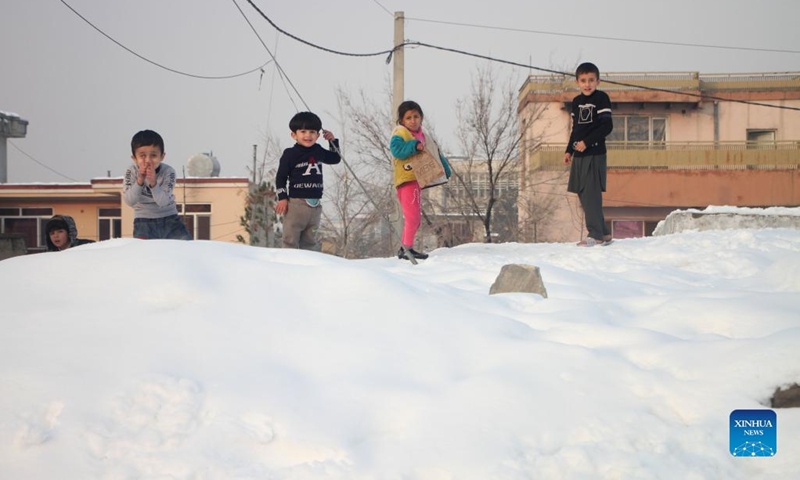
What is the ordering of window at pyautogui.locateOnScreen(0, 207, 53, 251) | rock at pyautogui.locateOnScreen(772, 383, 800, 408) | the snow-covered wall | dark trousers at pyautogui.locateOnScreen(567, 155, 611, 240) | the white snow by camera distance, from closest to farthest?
the white snow → rock at pyautogui.locateOnScreen(772, 383, 800, 408) → dark trousers at pyautogui.locateOnScreen(567, 155, 611, 240) → the snow-covered wall → window at pyautogui.locateOnScreen(0, 207, 53, 251)

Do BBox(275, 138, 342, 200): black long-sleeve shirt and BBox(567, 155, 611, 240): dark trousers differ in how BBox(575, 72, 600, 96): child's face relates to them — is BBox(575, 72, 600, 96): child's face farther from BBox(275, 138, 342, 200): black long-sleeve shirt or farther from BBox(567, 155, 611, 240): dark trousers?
BBox(275, 138, 342, 200): black long-sleeve shirt

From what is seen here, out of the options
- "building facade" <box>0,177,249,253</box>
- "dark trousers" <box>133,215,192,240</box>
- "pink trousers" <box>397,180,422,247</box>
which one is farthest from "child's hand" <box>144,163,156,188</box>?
"building facade" <box>0,177,249,253</box>

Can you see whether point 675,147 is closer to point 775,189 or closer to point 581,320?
point 775,189

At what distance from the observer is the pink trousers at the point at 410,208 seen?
20.5 feet

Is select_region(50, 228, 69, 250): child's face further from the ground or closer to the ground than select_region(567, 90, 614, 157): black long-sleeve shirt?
closer to the ground

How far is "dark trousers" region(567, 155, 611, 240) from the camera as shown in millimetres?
7027

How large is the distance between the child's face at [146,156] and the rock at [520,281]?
2893 millimetres

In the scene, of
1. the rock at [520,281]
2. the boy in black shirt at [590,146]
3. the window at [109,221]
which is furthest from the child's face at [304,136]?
the window at [109,221]

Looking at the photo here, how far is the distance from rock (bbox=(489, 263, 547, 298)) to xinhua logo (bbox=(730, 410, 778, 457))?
5.34ft

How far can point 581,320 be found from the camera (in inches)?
137

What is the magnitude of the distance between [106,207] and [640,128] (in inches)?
795

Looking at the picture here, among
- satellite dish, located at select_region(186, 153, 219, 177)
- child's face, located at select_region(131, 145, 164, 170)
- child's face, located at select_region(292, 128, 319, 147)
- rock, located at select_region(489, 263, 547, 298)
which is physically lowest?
rock, located at select_region(489, 263, 547, 298)

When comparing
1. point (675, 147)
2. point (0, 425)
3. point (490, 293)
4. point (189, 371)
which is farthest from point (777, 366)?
point (675, 147)

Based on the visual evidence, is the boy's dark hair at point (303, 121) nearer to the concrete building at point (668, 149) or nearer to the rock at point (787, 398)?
the rock at point (787, 398)
